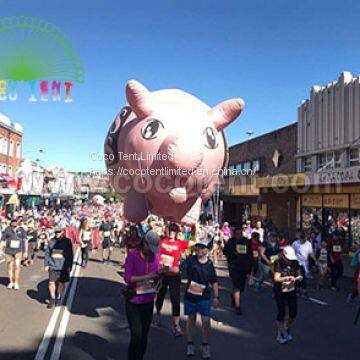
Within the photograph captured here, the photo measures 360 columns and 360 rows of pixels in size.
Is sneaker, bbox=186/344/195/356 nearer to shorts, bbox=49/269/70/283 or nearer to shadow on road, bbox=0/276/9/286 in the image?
shorts, bbox=49/269/70/283

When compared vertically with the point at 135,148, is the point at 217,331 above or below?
below

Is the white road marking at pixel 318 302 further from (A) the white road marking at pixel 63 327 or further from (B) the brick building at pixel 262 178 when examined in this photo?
(B) the brick building at pixel 262 178

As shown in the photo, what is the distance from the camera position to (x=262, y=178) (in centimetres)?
1939

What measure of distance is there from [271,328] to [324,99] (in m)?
15.5

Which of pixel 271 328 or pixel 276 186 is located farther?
pixel 276 186

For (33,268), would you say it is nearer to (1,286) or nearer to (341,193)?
(1,286)

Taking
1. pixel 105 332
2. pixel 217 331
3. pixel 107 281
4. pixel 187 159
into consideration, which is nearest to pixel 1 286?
pixel 107 281

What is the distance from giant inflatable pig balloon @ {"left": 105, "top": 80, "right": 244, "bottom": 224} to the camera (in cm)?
498

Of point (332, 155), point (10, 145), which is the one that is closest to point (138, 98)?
point (332, 155)

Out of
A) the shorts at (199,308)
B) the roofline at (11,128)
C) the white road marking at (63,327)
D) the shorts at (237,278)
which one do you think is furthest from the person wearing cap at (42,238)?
the roofline at (11,128)

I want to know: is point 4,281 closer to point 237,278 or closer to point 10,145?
point 237,278

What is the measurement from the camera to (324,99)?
18578 millimetres

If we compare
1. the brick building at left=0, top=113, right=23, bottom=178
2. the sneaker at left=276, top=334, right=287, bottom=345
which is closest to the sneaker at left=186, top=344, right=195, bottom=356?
the sneaker at left=276, top=334, right=287, bottom=345

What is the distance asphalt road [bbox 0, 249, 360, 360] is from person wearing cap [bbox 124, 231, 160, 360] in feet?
2.23
